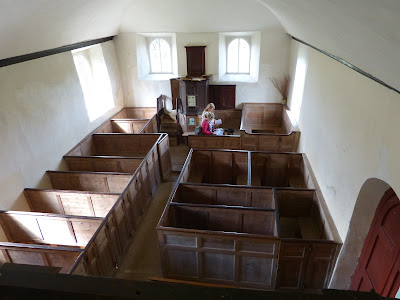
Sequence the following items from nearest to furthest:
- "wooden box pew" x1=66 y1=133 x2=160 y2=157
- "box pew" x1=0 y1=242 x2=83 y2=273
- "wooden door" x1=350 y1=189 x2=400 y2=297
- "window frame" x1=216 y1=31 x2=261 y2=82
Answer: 1. "wooden door" x1=350 y1=189 x2=400 y2=297
2. "box pew" x1=0 y1=242 x2=83 y2=273
3. "wooden box pew" x1=66 y1=133 x2=160 y2=157
4. "window frame" x1=216 y1=31 x2=261 y2=82

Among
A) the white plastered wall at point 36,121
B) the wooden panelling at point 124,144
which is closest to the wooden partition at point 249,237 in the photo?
the wooden panelling at point 124,144

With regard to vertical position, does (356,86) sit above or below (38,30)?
below

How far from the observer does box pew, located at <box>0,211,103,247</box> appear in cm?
493

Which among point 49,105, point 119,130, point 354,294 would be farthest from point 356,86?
point 119,130

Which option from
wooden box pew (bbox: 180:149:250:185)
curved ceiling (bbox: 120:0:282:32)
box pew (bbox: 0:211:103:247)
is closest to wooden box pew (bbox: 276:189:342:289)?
wooden box pew (bbox: 180:149:250:185)

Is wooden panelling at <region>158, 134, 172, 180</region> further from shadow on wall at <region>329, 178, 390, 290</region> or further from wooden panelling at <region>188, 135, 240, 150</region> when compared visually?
shadow on wall at <region>329, 178, 390, 290</region>

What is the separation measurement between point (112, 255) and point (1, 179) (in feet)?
8.87

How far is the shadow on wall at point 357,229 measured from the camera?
3695 mm

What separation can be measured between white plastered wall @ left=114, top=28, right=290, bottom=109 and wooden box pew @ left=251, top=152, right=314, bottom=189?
4543 mm

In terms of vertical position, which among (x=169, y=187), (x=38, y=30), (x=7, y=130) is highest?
(x=38, y=30)

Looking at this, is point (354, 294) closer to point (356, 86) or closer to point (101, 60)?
point (356, 86)

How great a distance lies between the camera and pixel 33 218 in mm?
5137

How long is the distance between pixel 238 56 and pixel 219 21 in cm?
169

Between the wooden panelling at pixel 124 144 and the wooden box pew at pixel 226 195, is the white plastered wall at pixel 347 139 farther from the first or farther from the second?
the wooden panelling at pixel 124 144
